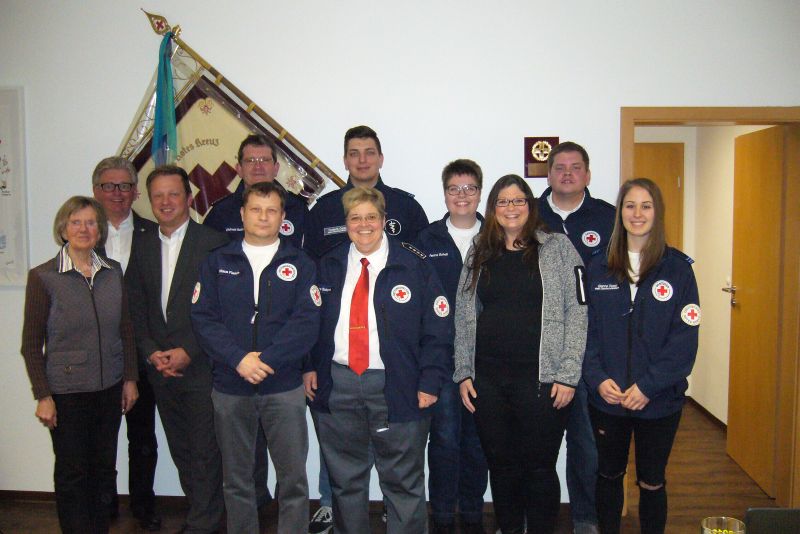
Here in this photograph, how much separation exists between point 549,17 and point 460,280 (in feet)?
5.18

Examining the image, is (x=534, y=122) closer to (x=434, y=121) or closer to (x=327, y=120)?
(x=434, y=121)

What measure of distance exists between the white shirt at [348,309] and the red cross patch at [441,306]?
0.79 ft

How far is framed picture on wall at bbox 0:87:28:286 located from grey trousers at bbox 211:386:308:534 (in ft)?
5.44

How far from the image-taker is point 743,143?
12.4 feet

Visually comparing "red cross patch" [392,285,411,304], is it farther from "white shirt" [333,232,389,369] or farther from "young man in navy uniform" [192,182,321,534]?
"young man in navy uniform" [192,182,321,534]

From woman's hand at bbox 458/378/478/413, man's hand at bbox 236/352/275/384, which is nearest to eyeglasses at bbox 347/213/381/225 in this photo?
man's hand at bbox 236/352/275/384

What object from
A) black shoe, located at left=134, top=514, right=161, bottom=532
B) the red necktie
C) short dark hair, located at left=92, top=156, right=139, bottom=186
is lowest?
black shoe, located at left=134, top=514, right=161, bottom=532

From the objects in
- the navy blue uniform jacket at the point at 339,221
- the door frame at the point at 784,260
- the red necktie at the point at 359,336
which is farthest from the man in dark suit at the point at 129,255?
the door frame at the point at 784,260

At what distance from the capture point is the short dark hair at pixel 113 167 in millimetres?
2877

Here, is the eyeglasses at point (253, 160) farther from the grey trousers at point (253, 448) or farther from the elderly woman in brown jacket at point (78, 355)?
the grey trousers at point (253, 448)

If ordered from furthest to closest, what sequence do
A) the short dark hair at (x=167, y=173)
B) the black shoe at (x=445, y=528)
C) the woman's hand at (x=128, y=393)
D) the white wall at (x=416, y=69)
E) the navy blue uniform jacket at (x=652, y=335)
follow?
1. the white wall at (x=416, y=69)
2. the black shoe at (x=445, y=528)
3. the short dark hair at (x=167, y=173)
4. the woman's hand at (x=128, y=393)
5. the navy blue uniform jacket at (x=652, y=335)

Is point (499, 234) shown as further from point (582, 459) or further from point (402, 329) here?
point (582, 459)

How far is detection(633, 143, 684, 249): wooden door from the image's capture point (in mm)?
5207

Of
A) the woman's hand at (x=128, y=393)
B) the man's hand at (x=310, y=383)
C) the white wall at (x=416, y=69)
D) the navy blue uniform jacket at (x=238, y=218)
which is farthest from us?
the white wall at (x=416, y=69)
